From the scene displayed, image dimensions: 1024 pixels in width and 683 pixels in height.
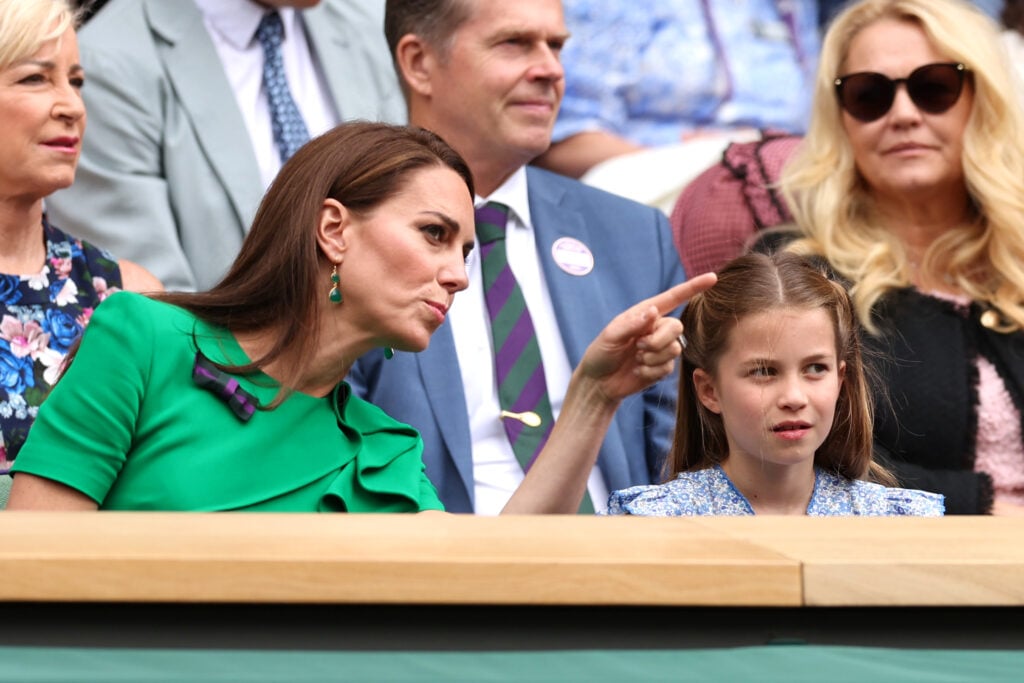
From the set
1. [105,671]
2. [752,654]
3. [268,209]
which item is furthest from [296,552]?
[268,209]

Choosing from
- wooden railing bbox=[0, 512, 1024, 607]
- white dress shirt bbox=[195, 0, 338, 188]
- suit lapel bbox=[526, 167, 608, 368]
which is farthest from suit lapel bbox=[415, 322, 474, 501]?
wooden railing bbox=[0, 512, 1024, 607]

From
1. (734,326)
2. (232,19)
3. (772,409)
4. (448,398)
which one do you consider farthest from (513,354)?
(232,19)

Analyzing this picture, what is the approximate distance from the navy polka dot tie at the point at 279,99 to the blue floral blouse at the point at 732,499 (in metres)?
1.42

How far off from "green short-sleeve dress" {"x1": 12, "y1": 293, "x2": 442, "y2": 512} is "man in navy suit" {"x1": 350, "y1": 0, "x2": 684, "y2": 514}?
0.58m

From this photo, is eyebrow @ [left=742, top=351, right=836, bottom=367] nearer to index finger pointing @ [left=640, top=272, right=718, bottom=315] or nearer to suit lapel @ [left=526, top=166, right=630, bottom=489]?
index finger pointing @ [left=640, top=272, right=718, bottom=315]

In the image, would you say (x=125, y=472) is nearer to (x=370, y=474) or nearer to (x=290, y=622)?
(x=370, y=474)

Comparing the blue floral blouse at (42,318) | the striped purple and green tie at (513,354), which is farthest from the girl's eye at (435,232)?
the blue floral blouse at (42,318)

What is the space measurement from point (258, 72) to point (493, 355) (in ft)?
3.63

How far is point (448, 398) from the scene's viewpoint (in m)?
2.78

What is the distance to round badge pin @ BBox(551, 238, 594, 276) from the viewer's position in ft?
9.87

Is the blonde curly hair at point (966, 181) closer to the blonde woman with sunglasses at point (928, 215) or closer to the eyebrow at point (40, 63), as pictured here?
the blonde woman with sunglasses at point (928, 215)

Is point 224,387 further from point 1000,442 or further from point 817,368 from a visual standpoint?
point 1000,442

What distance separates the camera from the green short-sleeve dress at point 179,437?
2006mm

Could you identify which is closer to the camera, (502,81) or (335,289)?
(335,289)
